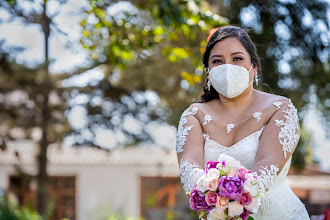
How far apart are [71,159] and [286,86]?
35.9 feet

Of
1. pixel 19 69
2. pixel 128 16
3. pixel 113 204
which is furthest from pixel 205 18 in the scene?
pixel 113 204

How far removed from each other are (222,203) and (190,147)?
0.60 meters

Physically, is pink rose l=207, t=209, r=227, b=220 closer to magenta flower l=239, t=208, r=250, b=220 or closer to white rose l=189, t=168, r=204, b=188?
magenta flower l=239, t=208, r=250, b=220

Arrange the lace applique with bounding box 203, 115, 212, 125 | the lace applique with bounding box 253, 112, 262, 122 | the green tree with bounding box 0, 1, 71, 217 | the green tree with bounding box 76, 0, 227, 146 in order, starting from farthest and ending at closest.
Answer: the green tree with bounding box 0, 1, 71, 217, the green tree with bounding box 76, 0, 227, 146, the lace applique with bounding box 203, 115, 212, 125, the lace applique with bounding box 253, 112, 262, 122

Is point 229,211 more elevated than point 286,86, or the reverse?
point 286,86

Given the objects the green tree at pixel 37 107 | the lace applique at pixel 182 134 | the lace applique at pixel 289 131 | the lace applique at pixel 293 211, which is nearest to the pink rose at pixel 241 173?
the lace applique at pixel 289 131

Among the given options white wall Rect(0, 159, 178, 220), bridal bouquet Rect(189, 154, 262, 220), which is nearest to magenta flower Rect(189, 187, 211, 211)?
bridal bouquet Rect(189, 154, 262, 220)

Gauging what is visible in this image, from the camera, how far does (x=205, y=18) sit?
7.67 m

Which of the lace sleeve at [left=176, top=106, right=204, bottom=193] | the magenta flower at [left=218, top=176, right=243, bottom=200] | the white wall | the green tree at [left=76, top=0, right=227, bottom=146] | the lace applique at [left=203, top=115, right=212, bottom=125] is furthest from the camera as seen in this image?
the white wall

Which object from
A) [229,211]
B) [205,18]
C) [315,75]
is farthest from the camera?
[315,75]

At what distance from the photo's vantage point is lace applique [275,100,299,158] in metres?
2.92

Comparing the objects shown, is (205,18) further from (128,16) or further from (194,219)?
(194,219)

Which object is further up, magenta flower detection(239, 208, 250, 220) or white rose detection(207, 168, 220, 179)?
white rose detection(207, 168, 220, 179)

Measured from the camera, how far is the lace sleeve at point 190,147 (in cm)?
289
